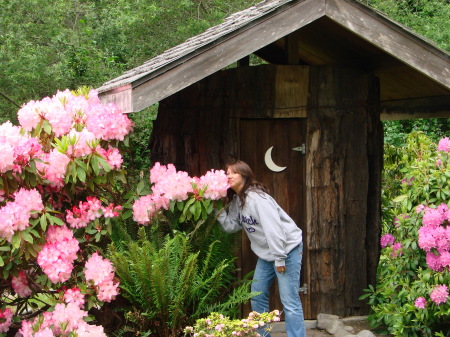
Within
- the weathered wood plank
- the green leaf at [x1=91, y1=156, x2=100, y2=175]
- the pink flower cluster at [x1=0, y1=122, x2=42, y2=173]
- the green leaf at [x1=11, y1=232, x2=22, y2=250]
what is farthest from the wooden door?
the green leaf at [x1=11, y1=232, x2=22, y2=250]

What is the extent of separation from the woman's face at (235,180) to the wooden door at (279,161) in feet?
3.39

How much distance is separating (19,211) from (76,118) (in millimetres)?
1144

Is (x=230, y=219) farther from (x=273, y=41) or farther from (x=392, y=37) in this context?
(x=392, y=37)

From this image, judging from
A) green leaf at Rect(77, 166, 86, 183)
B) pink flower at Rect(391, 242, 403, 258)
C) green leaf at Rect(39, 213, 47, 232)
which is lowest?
pink flower at Rect(391, 242, 403, 258)

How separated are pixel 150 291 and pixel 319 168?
2.36m

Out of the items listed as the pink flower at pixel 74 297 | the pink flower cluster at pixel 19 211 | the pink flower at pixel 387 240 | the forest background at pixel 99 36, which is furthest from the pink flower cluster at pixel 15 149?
the forest background at pixel 99 36

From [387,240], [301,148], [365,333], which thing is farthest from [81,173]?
[387,240]

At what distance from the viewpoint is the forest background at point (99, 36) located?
13.9 meters

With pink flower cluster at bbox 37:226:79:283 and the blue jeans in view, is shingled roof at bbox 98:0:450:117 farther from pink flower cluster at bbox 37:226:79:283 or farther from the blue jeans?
the blue jeans

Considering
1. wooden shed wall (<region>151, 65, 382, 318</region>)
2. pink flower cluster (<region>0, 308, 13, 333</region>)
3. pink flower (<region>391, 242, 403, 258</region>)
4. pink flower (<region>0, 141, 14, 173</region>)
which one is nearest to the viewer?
pink flower (<region>0, 141, 14, 173</region>)

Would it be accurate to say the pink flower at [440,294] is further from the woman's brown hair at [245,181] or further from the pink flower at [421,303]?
the woman's brown hair at [245,181]

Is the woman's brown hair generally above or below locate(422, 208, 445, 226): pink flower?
above

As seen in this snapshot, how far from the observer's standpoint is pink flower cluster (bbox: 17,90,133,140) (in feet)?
17.0

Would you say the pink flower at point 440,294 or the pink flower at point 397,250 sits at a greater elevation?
the pink flower at point 397,250
